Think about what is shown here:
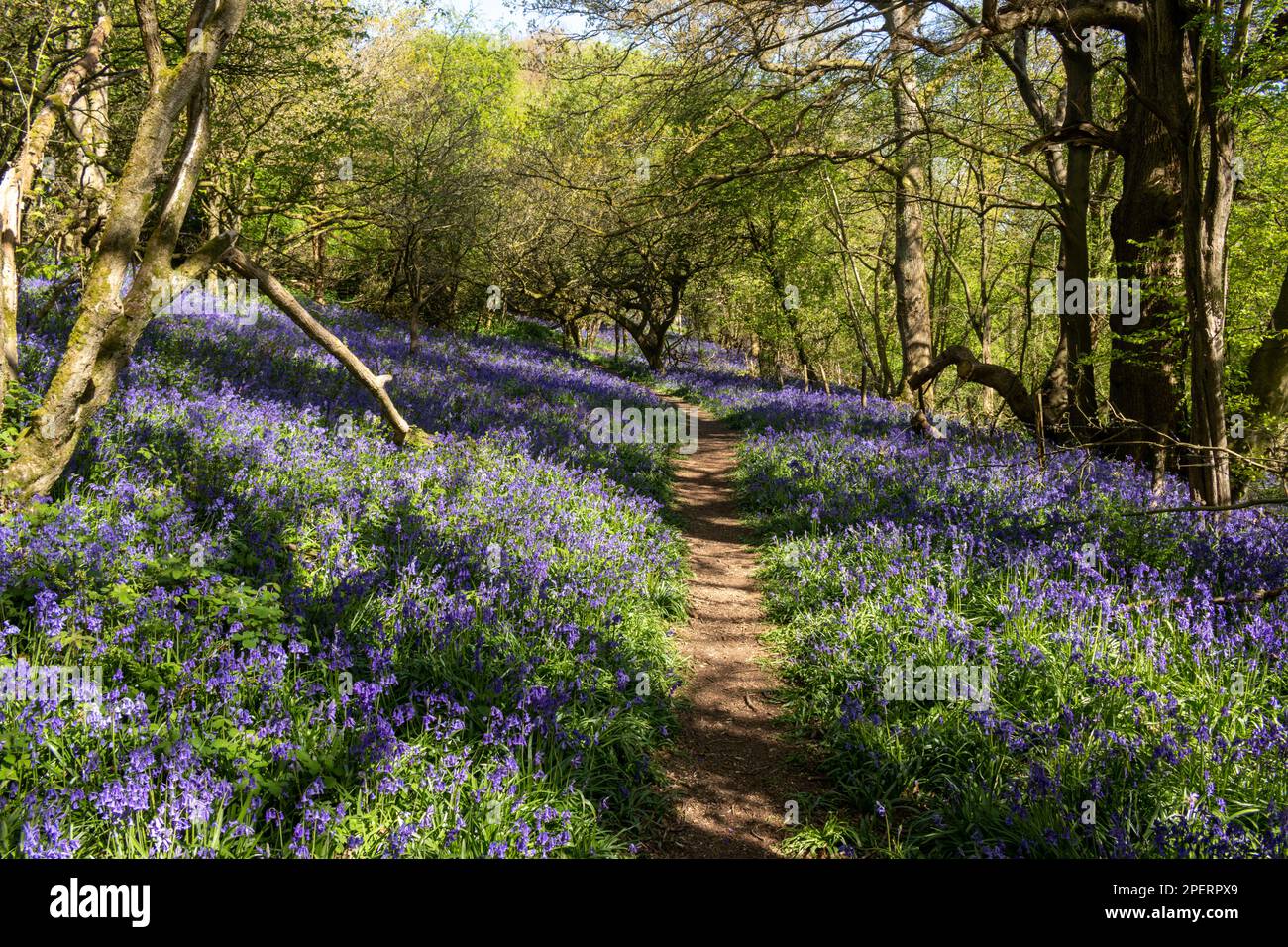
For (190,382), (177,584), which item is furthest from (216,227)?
(177,584)

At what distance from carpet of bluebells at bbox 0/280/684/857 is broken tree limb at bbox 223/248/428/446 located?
1.11 feet

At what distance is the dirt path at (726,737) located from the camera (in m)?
3.78

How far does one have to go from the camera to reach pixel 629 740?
4141 mm

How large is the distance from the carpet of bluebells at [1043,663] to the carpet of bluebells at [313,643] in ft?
4.22

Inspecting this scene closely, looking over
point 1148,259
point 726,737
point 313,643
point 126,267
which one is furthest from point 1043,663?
point 126,267

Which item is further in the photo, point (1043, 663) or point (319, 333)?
point (319, 333)

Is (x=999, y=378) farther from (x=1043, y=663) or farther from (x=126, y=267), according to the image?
(x=126, y=267)

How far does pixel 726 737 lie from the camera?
4691 mm

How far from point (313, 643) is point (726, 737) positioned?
8.71ft

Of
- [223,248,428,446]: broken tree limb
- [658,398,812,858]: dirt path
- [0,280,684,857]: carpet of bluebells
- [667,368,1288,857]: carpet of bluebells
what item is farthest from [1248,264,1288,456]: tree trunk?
[223,248,428,446]: broken tree limb

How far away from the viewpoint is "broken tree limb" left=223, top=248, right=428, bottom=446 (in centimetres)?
543

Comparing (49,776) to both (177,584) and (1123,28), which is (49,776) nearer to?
(177,584)

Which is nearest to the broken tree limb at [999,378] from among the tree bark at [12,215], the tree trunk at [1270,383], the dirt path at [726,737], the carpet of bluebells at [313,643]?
the tree trunk at [1270,383]

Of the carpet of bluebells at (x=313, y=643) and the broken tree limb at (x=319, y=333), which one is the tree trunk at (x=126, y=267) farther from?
the broken tree limb at (x=319, y=333)
